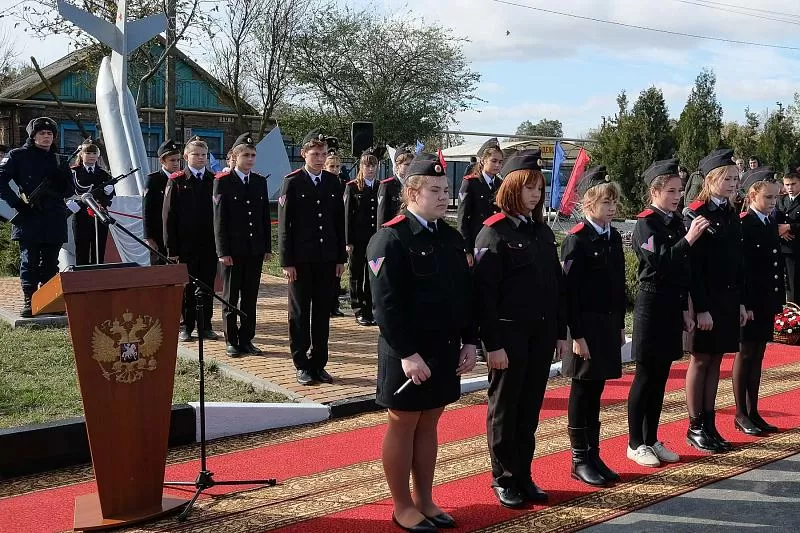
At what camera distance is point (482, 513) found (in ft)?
14.4

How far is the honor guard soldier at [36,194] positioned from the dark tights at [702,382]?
22.5ft

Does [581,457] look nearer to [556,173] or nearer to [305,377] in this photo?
[305,377]

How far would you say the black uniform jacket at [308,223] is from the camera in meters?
6.91

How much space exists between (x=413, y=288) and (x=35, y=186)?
22.2 ft

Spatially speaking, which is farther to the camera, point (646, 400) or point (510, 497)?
point (646, 400)

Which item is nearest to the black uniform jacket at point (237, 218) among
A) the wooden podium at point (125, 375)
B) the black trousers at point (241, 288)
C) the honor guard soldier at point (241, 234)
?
the honor guard soldier at point (241, 234)

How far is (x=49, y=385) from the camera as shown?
6.69 meters

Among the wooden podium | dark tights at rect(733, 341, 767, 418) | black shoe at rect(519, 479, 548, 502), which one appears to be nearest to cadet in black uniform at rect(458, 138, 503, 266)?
dark tights at rect(733, 341, 767, 418)

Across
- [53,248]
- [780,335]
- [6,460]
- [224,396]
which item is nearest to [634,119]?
[780,335]

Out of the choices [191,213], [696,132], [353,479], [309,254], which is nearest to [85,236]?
[191,213]

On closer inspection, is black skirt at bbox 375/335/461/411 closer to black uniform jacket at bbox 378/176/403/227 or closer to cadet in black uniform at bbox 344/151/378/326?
black uniform jacket at bbox 378/176/403/227

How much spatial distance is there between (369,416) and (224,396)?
1.12 m

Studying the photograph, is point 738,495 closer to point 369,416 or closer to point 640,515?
point 640,515

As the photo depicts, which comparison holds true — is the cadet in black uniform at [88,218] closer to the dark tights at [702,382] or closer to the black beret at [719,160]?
the black beret at [719,160]
